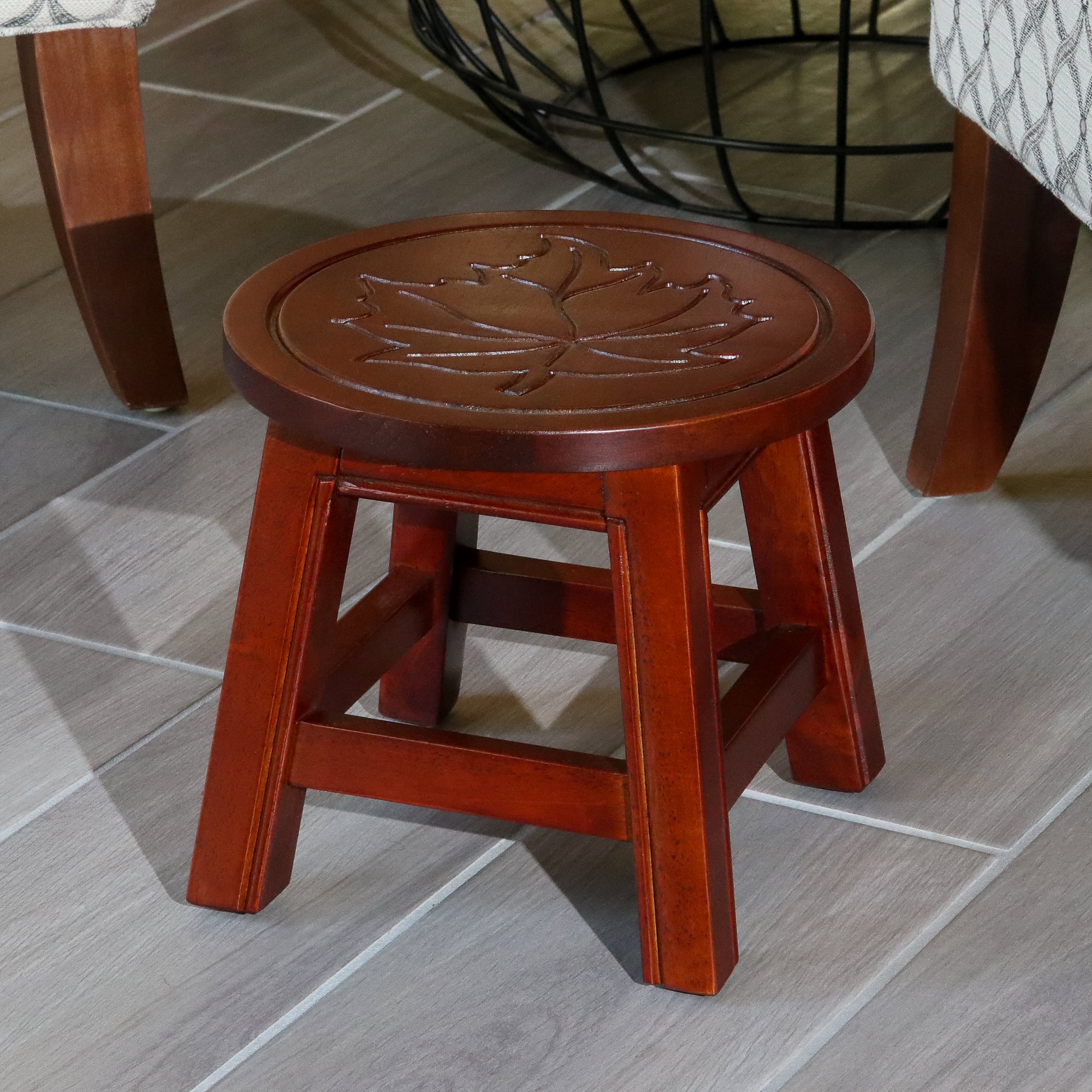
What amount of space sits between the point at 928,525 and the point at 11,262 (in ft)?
3.04

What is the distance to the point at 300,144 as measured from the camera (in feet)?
6.04

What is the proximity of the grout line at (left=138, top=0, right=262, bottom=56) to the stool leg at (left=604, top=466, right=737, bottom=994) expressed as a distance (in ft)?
5.30

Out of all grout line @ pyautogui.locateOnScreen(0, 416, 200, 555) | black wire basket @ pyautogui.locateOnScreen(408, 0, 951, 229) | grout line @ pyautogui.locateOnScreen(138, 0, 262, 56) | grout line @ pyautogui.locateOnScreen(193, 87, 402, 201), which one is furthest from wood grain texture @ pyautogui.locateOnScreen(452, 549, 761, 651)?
grout line @ pyautogui.locateOnScreen(138, 0, 262, 56)

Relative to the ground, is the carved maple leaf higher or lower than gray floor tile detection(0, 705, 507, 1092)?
higher

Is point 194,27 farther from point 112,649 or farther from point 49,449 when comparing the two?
point 112,649

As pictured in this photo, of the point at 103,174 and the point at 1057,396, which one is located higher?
the point at 103,174

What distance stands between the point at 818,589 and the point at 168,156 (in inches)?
47.4

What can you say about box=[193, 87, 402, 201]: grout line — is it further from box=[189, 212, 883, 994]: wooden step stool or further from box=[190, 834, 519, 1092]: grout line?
box=[190, 834, 519, 1092]: grout line

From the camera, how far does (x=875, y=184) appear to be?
172 cm

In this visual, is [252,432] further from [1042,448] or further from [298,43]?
[298,43]

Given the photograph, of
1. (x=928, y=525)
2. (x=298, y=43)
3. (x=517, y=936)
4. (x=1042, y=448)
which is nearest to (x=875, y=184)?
(x=1042, y=448)

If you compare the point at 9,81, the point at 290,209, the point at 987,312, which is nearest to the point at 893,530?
the point at 987,312

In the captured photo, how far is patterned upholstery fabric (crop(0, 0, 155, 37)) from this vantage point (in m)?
1.12

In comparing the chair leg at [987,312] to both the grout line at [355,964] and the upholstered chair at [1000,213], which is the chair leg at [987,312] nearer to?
the upholstered chair at [1000,213]
